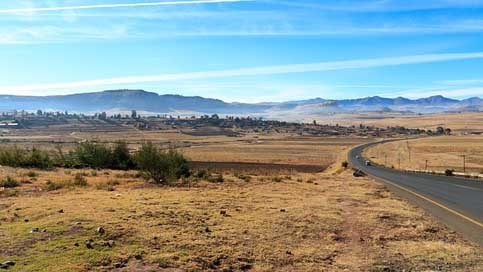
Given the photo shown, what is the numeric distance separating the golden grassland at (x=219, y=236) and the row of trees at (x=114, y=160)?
30.8 ft

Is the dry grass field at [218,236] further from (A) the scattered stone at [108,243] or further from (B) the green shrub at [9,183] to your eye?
(B) the green shrub at [9,183]

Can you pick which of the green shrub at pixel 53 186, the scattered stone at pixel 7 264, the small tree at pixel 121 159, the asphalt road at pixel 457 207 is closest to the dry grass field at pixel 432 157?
the asphalt road at pixel 457 207

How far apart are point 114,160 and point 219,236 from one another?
2793cm

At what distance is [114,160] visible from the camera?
37.1m

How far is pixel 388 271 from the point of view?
8.83 metres

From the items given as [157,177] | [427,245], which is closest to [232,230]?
[427,245]

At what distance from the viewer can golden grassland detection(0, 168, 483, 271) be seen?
881cm

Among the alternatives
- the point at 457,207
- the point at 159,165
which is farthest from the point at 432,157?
the point at 457,207

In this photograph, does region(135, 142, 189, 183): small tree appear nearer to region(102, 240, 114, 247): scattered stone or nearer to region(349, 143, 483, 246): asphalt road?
region(349, 143, 483, 246): asphalt road

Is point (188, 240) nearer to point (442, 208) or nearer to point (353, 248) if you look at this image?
point (353, 248)

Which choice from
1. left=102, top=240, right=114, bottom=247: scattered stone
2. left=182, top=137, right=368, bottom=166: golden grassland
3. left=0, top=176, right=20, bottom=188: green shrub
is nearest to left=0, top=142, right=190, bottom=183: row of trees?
left=0, top=176, right=20, bottom=188: green shrub

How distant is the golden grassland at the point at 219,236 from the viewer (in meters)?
8.81

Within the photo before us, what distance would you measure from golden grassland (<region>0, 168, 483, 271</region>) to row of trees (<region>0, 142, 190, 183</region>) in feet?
30.8

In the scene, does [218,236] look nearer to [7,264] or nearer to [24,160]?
[7,264]
